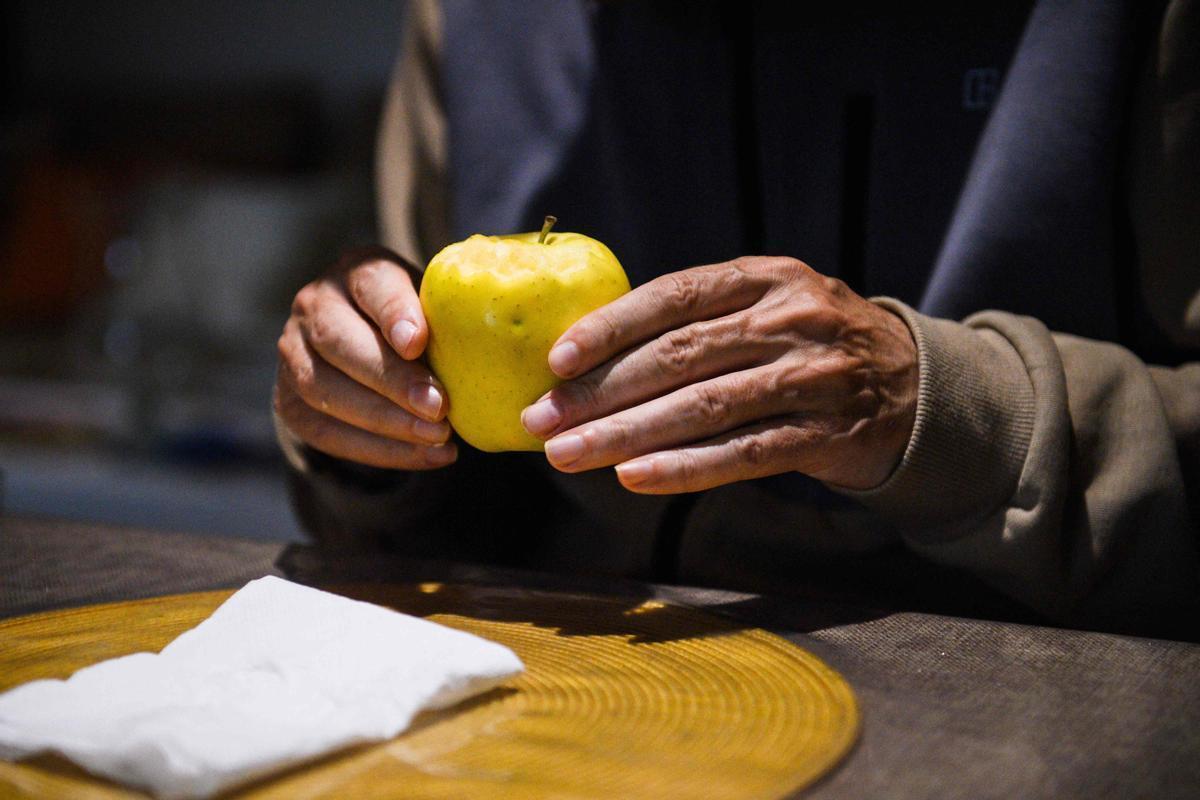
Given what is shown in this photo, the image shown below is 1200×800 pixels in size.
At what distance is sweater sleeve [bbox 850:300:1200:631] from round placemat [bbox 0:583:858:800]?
18cm

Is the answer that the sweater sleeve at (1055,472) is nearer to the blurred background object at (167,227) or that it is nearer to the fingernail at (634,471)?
the fingernail at (634,471)

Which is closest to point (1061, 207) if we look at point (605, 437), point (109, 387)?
point (605, 437)

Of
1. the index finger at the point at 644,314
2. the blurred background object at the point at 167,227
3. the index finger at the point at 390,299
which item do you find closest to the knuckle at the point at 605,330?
the index finger at the point at 644,314

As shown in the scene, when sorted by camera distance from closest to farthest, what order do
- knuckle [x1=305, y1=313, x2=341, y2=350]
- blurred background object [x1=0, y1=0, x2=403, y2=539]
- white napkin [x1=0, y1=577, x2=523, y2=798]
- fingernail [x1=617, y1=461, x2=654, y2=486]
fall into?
white napkin [x1=0, y1=577, x2=523, y2=798] → fingernail [x1=617, y1=461, x2=654, y2=486] → knuckle [x1=305, y1=313, x2=341, y2=350] → blurred background object [x1=0, y1=0, x2=403, y2=539]

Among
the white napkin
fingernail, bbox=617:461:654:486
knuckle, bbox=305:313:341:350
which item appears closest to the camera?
the white napkin

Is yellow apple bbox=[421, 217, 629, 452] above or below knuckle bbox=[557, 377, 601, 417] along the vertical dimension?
above

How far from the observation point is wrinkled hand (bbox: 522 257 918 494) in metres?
0.66

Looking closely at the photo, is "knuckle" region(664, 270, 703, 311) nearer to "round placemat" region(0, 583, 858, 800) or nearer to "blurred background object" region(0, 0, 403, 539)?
"round placemat" region(0, 583, 858, 800)

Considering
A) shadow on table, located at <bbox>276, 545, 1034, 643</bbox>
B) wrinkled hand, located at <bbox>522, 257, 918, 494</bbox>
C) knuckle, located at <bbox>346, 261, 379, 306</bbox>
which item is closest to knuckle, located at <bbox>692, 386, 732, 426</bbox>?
wrinkled hand, located at <bbox>522, 257, 918, 494</bbox>

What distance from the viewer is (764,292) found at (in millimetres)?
696

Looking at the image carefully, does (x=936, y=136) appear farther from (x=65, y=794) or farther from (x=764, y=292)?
(x=65, y=794)

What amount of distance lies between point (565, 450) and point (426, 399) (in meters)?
0.11

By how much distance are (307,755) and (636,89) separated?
31.0 inches

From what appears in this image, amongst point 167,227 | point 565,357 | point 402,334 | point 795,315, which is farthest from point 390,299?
point 167,227
